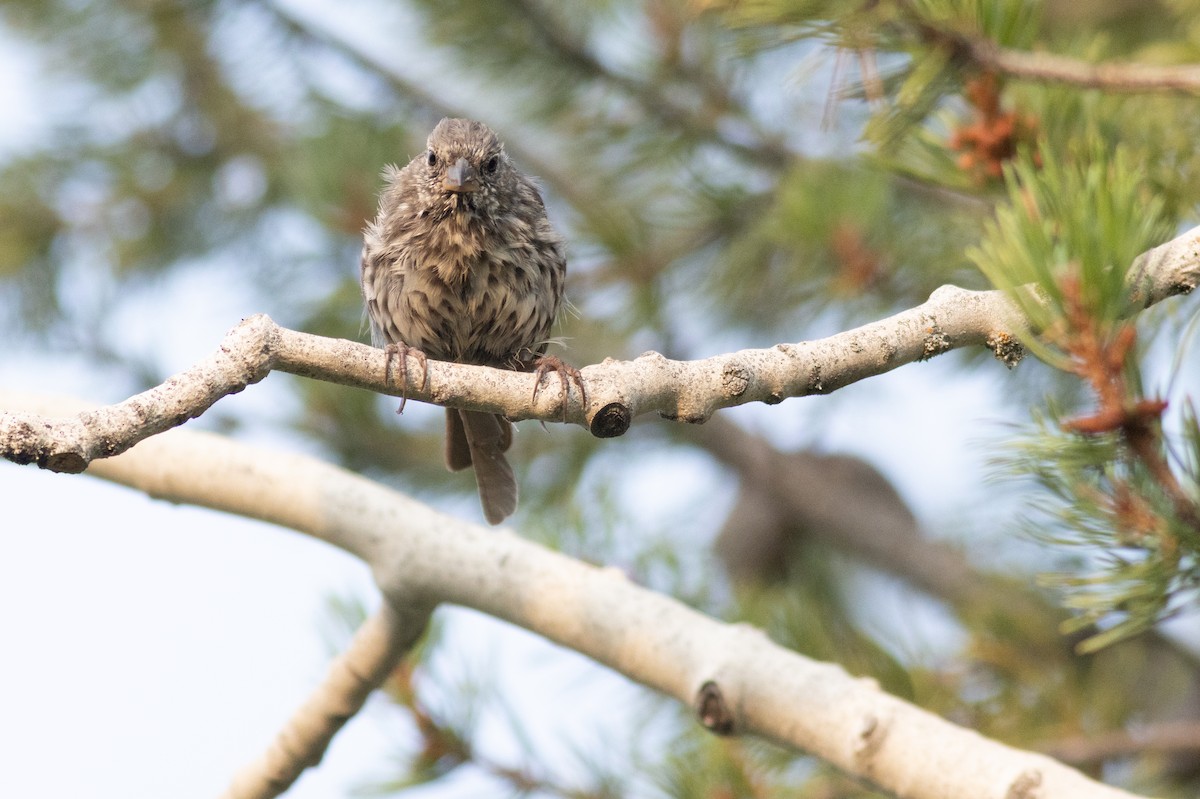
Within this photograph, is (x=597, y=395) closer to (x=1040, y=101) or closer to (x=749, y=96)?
(x=1040, y=101)

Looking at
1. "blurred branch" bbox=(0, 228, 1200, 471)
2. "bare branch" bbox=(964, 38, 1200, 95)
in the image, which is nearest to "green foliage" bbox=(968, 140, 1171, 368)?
"blurred branch" bbox=(0, 228, 1200, 471)

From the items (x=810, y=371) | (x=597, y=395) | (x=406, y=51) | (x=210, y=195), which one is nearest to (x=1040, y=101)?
(x=810, y=371)

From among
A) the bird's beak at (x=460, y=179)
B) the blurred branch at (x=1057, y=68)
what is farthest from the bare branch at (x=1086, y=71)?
the bird's beak at (x=460, y=179)

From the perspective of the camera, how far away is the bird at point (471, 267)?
329cm

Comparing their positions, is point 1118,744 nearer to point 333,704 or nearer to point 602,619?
point 602,619

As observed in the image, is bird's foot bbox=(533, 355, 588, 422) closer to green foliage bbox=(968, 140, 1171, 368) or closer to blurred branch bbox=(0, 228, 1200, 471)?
blurred branch bbox=(0, 228, 1200, 471)

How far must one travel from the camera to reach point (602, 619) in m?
2.51

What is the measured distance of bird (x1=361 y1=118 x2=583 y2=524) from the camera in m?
3.29

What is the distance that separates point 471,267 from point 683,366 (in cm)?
136

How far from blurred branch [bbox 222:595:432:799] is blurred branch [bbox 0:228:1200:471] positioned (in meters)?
0.75

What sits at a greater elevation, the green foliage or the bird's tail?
the bird's tail

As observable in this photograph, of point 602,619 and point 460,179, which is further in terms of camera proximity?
point 460,179

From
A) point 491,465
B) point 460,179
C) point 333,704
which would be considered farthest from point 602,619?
point 460,179

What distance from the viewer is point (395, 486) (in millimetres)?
4492
